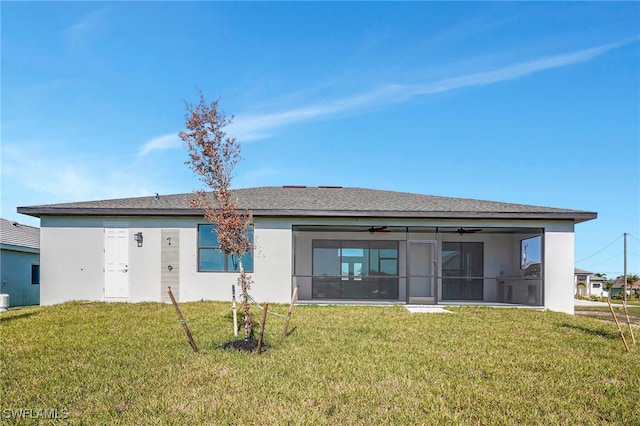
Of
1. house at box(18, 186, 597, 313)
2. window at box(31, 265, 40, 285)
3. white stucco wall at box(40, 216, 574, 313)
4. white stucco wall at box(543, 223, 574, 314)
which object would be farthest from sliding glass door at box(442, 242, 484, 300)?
window at box(31, 265, 40, 285)

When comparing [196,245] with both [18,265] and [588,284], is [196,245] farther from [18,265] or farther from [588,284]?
[588,284]

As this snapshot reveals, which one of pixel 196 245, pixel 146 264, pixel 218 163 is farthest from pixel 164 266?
pixel 218 163

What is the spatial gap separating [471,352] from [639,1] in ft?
36.1

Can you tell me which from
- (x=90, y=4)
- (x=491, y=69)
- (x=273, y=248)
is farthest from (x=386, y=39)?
(x=90, y=4)

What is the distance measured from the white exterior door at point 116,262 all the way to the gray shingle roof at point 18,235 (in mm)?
8009

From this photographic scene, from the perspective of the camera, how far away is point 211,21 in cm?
1201

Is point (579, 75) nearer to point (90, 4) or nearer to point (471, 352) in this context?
point (471, 352)

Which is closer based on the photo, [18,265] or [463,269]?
[463,269]

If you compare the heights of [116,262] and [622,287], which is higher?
[116,262]

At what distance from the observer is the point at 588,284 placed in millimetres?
46500

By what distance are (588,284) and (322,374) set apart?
169 feet

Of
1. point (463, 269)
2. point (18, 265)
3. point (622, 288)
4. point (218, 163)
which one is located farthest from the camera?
point (622, 288)

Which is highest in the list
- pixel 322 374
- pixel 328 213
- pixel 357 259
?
pixel 328 213

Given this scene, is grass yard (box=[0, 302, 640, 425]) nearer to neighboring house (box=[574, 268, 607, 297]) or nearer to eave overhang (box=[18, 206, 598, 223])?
eave overhang (box=[18, 206, 598, 223])
